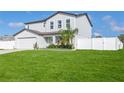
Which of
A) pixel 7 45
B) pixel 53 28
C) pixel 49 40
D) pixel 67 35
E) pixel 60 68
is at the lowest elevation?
pixel 60 68

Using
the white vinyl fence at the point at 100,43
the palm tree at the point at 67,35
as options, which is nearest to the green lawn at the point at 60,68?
Answer: the white vinyl fence at the point at 100,43

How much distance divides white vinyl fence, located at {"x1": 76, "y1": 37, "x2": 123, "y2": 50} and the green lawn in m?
5.50

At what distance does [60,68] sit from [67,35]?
8.60 metres

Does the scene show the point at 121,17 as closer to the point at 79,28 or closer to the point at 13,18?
the point at 13,18

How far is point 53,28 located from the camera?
21.7 meters

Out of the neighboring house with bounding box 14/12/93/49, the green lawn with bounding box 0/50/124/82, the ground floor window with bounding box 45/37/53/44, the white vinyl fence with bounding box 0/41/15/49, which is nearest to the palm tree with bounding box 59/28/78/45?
the neighboring house with bounding box 14/12/93/49

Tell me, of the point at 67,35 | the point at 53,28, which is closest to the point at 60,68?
the point at 67,35

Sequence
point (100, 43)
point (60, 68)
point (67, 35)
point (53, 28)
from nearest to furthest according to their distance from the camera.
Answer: point (60, 68) → point (100, 43) → point (67, 35) → point (53, 28)

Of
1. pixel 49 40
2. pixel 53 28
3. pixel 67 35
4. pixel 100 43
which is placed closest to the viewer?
pixel 100 43

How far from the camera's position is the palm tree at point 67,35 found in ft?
62.1

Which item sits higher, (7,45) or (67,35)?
(67,35)

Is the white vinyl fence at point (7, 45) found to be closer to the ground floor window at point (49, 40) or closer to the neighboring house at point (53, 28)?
the neighboring house at point (53, 28)

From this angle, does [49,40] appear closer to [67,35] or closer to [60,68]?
[67,35]
